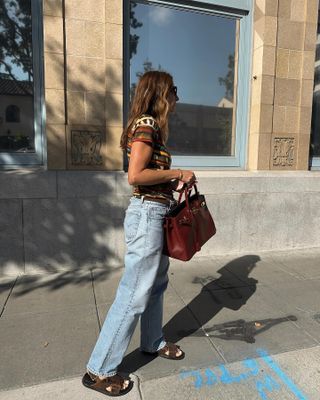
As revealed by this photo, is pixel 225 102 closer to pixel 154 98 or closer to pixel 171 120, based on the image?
pixel 171 120

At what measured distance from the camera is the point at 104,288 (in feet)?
13.5

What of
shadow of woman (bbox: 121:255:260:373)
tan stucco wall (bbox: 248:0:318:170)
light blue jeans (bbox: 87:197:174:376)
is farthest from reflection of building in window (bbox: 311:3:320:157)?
light blue jeans (bbox: 87:197:174:376)

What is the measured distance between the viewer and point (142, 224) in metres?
2.21

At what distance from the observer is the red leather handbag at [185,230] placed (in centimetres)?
223

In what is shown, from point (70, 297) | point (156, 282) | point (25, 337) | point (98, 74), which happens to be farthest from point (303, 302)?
point (98, 74)

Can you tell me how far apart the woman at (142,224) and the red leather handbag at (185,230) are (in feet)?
0.17

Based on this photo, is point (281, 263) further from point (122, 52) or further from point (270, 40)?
point (122, 52)

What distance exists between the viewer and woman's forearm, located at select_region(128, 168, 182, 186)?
2.12 metres

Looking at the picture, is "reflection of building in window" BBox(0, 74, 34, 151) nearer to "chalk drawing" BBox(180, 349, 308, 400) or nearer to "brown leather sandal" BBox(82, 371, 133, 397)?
"brown leather sandal" BBox(82, 371, 133, 397)

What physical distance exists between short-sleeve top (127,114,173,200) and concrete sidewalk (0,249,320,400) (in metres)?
1.27

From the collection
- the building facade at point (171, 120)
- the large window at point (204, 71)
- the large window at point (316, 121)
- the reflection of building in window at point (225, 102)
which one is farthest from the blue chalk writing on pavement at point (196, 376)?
the large window at point (316, 121)

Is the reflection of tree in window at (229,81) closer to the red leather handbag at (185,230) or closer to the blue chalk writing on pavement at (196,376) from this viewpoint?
the red leather handbag at (185,230)

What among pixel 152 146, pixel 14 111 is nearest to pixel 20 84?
pixel 14 111

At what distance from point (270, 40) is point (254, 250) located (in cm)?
300
